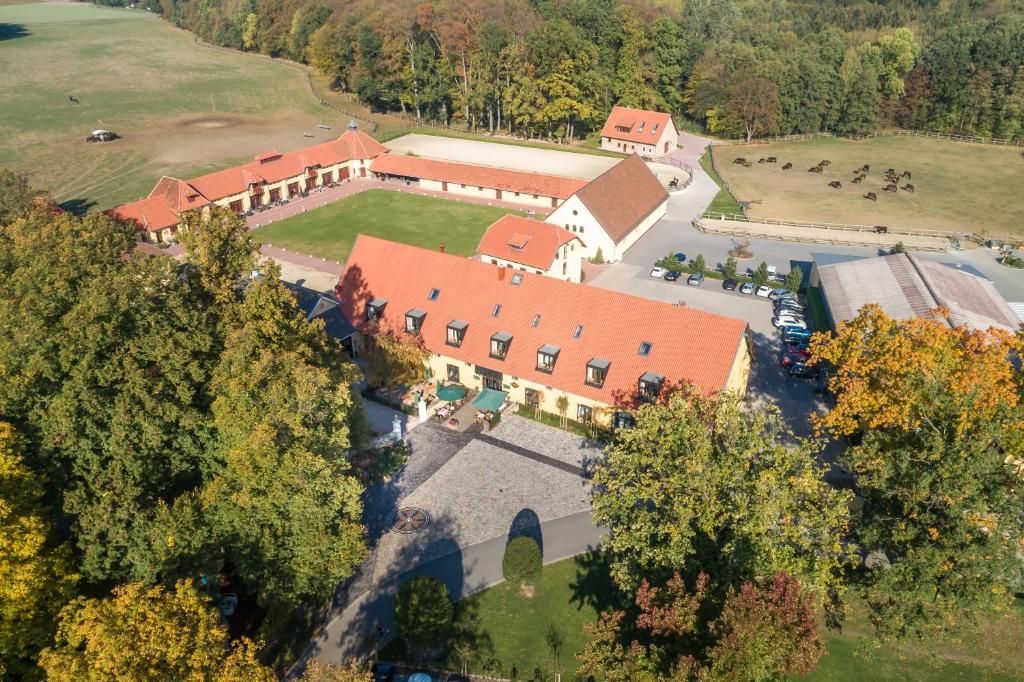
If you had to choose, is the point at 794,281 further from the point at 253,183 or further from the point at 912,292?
the point at 253,183

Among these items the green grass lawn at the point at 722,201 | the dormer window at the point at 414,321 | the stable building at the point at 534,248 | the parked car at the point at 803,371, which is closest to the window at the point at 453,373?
the dormer window at the point at 414,321

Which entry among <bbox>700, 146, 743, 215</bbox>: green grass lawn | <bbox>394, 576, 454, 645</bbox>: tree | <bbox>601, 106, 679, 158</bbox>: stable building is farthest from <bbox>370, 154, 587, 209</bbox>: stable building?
<bbox>394, 576, 454, 645</bbox>: tree

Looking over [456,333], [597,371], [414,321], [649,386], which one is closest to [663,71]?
[414,321]

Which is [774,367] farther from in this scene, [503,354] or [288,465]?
[288,465]

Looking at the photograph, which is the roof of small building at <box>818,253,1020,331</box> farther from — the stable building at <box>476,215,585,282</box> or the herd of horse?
the herd of horse

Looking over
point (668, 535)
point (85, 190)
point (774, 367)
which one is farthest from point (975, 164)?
point (85, 190)

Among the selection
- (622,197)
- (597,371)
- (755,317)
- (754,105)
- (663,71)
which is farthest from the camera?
(663,71)

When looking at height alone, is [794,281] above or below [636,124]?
below
